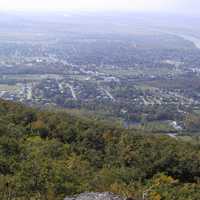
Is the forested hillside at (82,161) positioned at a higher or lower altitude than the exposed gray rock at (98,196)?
lower

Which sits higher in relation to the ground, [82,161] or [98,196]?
[98,196]

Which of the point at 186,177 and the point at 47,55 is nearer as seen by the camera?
the point at 186,177

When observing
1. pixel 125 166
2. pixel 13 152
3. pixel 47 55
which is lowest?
pixel 47 55

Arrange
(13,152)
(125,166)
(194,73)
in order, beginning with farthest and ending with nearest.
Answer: (194,73), (125,166), (13,152)

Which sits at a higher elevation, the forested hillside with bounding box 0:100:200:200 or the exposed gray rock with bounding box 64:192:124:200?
the exposed gray rock with bounding box 64:192:124:200

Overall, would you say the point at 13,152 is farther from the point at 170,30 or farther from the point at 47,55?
the point at 170,30

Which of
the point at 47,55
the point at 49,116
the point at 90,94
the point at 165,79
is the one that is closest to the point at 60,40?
the point at 47,55

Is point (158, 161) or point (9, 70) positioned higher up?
point (158, 161)

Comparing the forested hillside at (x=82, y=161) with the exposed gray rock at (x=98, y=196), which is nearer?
the exposed gray rock at (x=98, y=196)
